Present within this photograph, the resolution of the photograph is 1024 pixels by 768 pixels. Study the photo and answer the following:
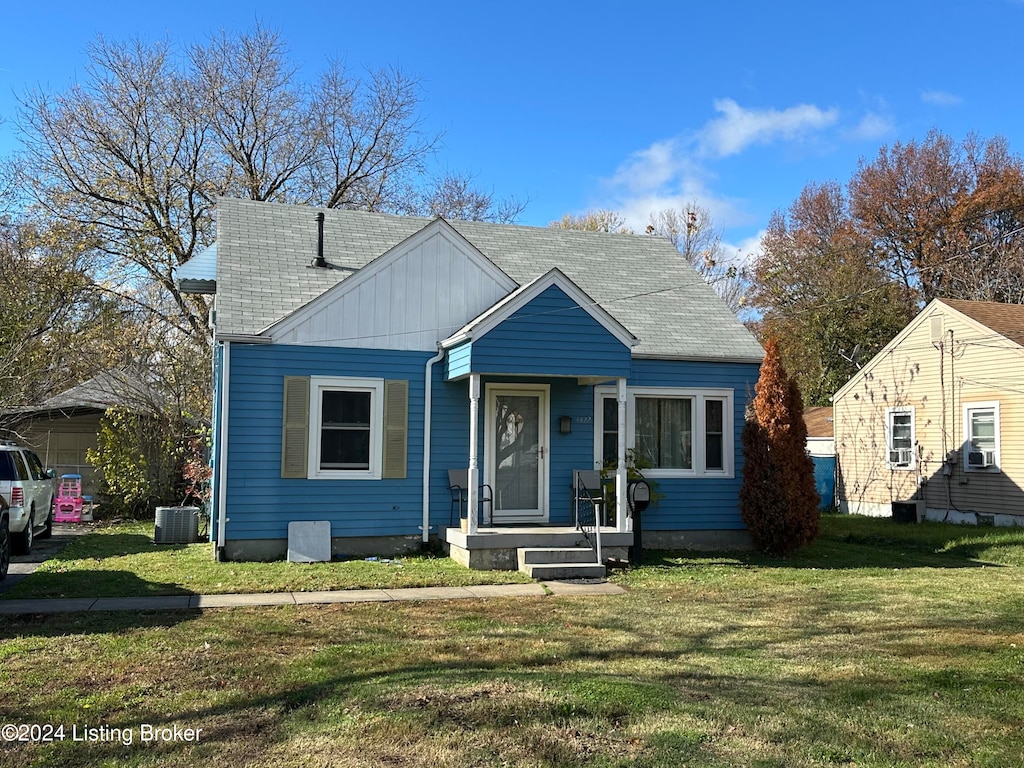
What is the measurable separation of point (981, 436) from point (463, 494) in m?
12.8

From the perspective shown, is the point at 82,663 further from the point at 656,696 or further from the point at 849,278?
the point at 849,278

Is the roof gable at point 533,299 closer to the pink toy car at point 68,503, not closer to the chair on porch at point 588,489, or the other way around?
the chair on porch at point 588,489

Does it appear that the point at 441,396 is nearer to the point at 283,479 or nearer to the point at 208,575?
the point at 283,479

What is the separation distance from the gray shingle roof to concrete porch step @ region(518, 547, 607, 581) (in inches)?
146

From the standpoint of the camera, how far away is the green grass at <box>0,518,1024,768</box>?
4508mm

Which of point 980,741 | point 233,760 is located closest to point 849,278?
point 980,741

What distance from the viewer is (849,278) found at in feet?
105

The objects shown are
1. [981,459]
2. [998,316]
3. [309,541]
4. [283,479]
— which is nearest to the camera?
[309,541]

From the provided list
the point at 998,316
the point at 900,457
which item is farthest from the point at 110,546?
the point at 998,316

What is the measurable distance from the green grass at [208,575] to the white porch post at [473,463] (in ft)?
2.25

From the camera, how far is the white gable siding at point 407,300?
12078mm

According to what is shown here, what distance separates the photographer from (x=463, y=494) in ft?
41.3

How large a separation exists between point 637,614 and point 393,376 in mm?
5539

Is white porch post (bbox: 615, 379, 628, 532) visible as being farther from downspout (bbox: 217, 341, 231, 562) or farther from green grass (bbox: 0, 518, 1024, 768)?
downspout (bbox: 217, 341, 231, 562)
